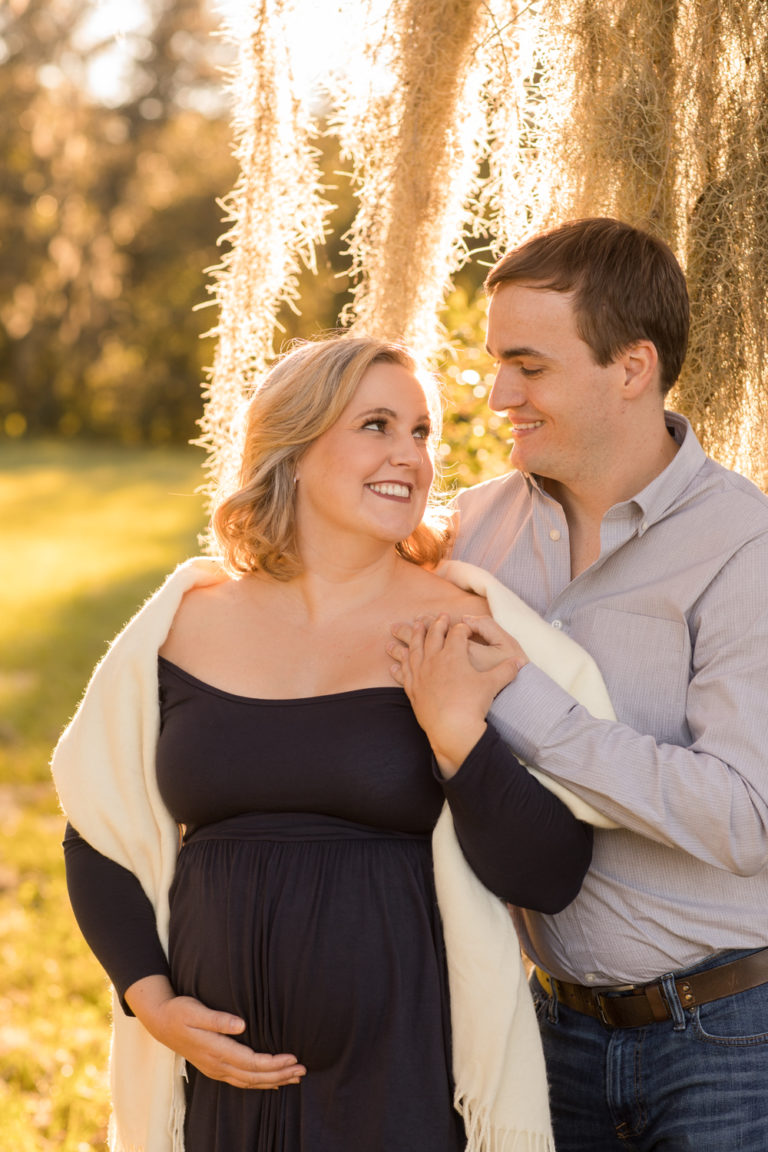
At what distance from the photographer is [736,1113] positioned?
1942mm

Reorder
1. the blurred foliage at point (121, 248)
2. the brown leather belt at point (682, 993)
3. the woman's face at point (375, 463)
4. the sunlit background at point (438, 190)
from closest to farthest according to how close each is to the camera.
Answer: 1. the brown leather belt at point (682, 993)
2. the woman's face at point (375, 463)
3. the sunlit background at point (438, 190)
4. the blurred foliage at point (121, 248)

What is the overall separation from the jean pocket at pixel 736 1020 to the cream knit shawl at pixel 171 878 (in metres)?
0.28

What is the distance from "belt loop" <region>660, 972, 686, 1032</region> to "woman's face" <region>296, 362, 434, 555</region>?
3.02ft

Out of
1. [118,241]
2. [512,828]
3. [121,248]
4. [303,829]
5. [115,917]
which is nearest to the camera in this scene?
[512,828]

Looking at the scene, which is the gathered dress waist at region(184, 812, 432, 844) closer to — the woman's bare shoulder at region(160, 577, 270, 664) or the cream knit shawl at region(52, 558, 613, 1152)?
the cream knit shawl at region(52, 558, 613, 1152)

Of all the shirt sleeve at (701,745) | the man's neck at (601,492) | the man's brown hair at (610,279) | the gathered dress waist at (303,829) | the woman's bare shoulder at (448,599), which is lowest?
the gathered dress waist at (303,829)

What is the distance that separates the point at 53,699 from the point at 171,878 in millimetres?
6729

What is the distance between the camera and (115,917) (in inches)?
84.7

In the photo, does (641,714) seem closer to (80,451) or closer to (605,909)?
(605,909)

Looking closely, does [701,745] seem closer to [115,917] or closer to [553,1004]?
[553,1004]

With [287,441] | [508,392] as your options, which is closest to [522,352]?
[508,392]

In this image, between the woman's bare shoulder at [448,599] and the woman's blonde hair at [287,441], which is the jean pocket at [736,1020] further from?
the woman's blonde hair at [287,441]

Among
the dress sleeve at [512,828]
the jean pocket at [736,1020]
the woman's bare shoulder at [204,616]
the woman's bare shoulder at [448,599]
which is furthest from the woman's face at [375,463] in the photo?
the jean pocket at [736,1020]

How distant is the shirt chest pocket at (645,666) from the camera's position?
205 centimetres
